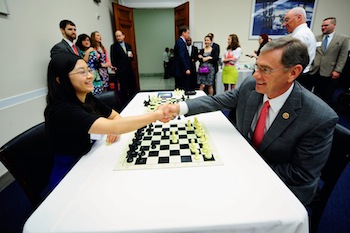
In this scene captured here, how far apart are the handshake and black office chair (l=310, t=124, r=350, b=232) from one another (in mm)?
975

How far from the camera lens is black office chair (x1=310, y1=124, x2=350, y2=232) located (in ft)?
3.24

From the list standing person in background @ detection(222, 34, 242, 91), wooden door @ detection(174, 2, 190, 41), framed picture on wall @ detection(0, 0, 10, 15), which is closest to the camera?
framed picture on wall @ detection(0, 0, 10, 15)

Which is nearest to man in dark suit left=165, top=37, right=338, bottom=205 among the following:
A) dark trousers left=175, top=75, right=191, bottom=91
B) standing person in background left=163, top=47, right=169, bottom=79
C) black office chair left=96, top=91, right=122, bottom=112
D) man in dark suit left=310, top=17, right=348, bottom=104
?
black office chair left=96, top=91, right=122, bottom=112

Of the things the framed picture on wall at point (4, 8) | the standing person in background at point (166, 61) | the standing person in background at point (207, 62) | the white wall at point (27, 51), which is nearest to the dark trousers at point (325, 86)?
the standing person in background at point (207, 62)

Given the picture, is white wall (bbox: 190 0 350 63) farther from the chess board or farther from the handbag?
the chess board

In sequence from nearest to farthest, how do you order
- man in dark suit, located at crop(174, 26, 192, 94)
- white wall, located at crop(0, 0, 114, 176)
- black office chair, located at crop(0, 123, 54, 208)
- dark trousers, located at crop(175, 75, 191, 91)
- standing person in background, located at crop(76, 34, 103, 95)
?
black office chair, located at crop(0, 123, 54, 208) → white wall, located at crop(0, 0, 114, 176) → standing person in background, located at crop(76, 34, 103, 95) → man in dark suit, located at crop(174, 26, 192, 94) → dark trousers, located at crop(175, 75, 191, 91)

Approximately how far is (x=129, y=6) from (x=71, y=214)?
20.3ft

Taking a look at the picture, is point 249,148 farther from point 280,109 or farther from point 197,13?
point 197,13

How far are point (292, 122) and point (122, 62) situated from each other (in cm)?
413

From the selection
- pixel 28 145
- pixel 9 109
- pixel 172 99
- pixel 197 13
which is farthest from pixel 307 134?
pixel 197 13

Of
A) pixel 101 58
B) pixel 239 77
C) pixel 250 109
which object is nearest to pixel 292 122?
pixel 250 109

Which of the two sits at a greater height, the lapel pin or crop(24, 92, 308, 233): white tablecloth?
the lapel pin

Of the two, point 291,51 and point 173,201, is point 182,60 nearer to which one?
point 291,51

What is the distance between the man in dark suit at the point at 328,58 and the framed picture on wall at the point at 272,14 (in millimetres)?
1918
